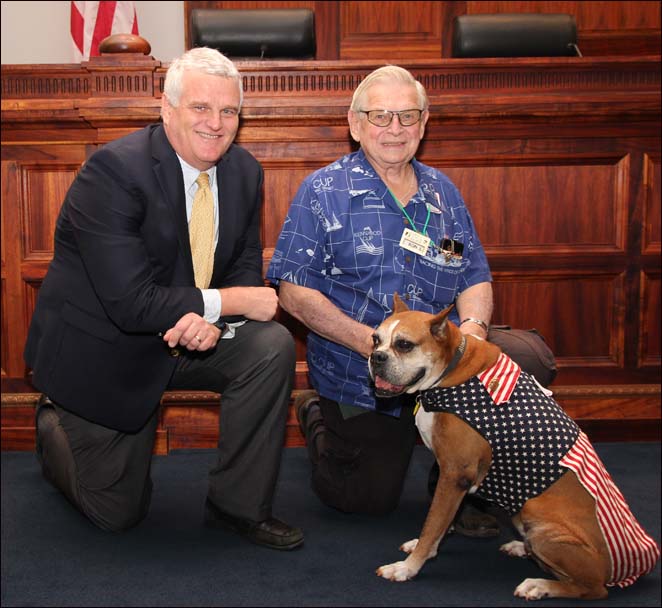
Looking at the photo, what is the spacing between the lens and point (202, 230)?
226 cm

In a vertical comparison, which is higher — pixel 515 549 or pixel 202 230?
pixel 202 230

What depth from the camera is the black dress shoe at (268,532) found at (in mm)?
2203

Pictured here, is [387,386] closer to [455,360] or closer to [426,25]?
[455,360]

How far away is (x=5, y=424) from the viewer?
312 cm

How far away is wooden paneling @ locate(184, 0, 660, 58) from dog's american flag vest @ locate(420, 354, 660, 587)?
142 inches

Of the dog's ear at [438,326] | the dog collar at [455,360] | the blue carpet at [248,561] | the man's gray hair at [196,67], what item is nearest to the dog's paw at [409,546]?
the blue carpet at [248,561]

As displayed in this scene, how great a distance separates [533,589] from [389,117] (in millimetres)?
1278

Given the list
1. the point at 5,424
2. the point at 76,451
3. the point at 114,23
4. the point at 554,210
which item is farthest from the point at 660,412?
the point at 114,23

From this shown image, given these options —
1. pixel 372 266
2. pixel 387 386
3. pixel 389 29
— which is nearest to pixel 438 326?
pixel 387 386

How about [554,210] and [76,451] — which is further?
[554,210]

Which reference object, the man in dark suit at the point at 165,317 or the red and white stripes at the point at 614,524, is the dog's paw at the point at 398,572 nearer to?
the man in dark suit at the point at 165,317

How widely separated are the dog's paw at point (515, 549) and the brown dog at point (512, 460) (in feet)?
0.73

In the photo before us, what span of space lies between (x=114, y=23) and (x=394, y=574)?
399 centimetres

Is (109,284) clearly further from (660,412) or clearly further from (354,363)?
(660,412)
